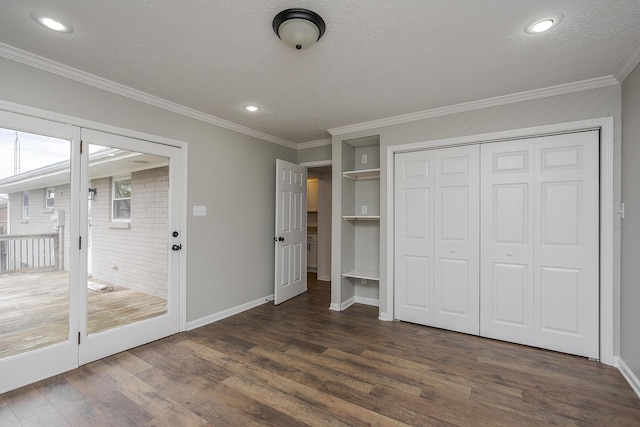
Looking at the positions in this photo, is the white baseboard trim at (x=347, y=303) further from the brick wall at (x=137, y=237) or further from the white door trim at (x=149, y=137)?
the brick wall at (x=137, y=237)

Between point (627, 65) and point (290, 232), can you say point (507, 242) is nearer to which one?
point (627, 65)

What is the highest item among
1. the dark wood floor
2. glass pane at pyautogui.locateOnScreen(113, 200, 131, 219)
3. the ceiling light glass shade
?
the ceiling light glass shade

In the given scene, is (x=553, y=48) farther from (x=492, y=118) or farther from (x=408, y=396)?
(x=408, y=396)

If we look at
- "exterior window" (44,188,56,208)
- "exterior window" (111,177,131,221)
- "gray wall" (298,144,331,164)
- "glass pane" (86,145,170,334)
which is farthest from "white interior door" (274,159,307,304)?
"exterior window" (44,188,56,208)

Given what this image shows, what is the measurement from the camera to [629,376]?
230 cm

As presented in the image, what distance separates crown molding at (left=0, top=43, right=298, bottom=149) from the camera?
7.13ft

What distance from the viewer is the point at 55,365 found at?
2.37m

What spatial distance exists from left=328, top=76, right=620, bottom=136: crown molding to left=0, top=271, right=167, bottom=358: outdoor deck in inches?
126

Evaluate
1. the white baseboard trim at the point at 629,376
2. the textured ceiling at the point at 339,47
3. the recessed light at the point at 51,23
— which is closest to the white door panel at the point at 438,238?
the textured ceiling at the point at 339,47

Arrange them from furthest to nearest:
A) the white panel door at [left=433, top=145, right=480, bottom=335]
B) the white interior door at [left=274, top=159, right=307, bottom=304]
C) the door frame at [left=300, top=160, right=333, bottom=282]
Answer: the door frame at [left=300, top=160, right=333, bottom=282] < the white interior door at [left=274, top=159, right=307, bottom=304] < the white panel door at [left=433, top=145, right=480, bottom=335]

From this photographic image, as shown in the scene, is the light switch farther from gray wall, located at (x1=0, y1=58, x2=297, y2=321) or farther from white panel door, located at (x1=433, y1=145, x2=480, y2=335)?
white panel door, located at (x1=433, y1=145, x2=480, y2=335)

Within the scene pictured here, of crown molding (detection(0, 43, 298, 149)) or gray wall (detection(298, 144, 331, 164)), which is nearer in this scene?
crown molding (detection(0, 43, 298, 149))

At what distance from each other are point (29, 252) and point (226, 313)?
80.7 inches

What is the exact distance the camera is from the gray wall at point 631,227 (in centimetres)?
223
